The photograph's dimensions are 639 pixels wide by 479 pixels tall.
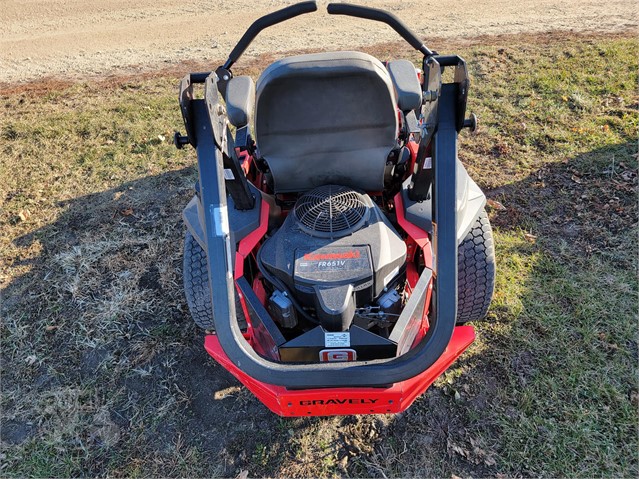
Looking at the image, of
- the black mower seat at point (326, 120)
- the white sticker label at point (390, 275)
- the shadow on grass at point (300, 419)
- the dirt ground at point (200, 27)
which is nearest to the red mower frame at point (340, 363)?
the white sticker label at point (390, 275)

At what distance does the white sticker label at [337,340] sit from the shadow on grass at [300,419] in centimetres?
72

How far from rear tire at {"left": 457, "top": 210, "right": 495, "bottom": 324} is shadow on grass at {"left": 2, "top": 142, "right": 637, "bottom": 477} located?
15.3 inches

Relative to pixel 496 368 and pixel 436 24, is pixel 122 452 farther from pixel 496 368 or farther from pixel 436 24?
pixel 436 24

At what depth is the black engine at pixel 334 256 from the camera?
2.31m

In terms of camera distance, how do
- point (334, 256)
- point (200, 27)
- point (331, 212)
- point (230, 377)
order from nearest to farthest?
1. point (334, 256)
2. point (331, 212)
3. point (230, 377)
4. point (200, 27)

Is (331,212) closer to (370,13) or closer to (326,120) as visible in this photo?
(326,120)

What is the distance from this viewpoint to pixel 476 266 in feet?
9.36

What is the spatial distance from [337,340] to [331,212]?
69 centimetres

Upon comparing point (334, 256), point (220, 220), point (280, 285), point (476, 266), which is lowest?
point (476, 266)

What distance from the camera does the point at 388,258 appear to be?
2434 millimetres

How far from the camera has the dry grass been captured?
2.63 meters

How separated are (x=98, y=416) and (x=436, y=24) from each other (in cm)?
722

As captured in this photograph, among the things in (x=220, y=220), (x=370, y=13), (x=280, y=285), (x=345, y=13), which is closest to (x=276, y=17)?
(x=345, y=13)

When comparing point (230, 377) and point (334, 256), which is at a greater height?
point (334, 256)
